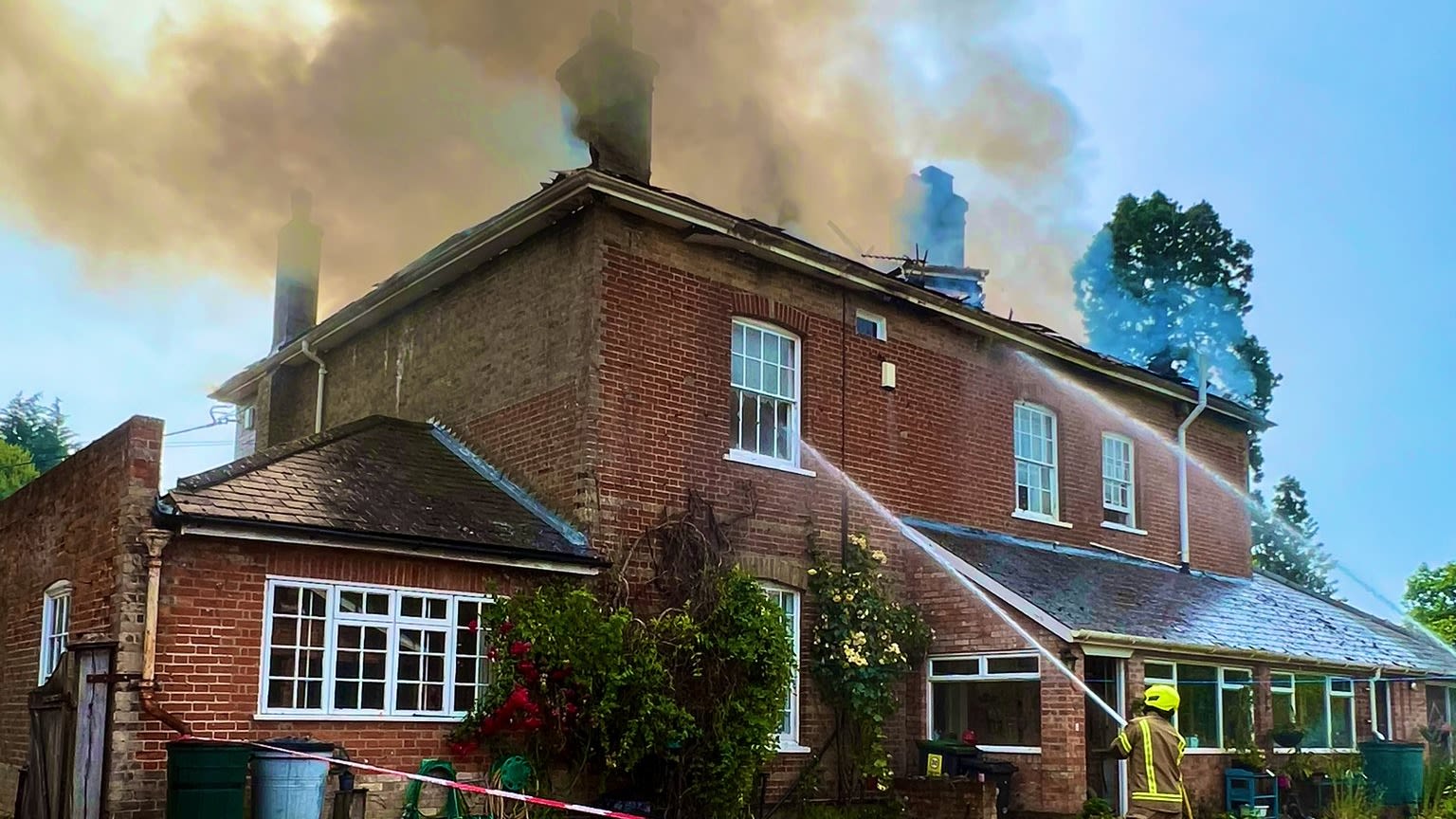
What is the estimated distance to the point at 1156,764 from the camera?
11.3 meters

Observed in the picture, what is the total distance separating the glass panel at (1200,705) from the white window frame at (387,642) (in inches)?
368

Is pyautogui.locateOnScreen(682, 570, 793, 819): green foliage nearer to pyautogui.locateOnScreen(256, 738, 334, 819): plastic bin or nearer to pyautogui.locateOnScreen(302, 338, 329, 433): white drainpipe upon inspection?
pyautogui.locateOnScreen(256, 738, 334, 819): plastic bin

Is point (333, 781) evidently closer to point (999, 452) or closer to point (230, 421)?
point (999, 452)

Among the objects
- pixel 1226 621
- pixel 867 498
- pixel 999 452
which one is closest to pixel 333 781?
pixel 867 498

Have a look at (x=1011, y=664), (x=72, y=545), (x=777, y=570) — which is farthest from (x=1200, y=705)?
(x=72, y=545)

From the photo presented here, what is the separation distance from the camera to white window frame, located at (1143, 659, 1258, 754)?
55.3 feet

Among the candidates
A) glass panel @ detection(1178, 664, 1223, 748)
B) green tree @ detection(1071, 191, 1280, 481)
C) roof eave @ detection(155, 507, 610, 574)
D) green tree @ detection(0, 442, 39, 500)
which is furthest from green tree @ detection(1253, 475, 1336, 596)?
green tree @ detection(0, 442, 39, 500)

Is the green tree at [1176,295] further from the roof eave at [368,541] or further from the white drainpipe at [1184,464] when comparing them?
the roof eave at [368,541]

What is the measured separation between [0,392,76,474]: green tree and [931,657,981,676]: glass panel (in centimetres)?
5017

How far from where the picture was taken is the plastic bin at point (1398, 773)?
59.8 feet

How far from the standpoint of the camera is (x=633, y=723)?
12.9 m

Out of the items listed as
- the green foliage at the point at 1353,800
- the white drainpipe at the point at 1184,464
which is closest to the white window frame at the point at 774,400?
the green foliage at the point at 1353,800

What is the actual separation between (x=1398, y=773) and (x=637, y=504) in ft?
36.2

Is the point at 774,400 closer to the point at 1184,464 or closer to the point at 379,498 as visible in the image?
the point at 379,498
